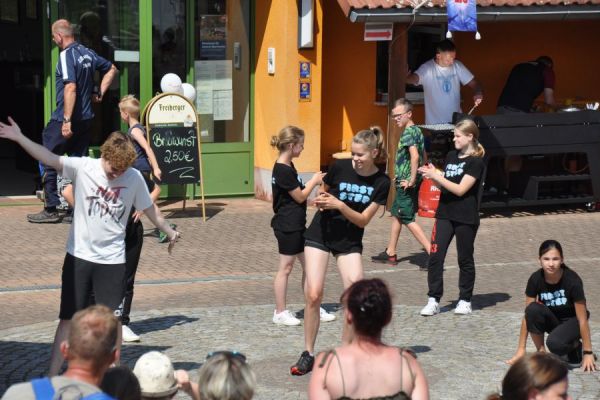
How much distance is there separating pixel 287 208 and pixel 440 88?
5987mm

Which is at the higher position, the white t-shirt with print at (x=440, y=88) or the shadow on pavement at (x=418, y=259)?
the white t-shirt with print at (x=440, y=88)

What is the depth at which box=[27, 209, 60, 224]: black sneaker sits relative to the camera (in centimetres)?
1338

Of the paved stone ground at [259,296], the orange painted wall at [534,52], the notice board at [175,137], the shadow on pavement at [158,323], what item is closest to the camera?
the paved stone ground at [259,296]

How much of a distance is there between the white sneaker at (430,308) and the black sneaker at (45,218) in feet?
17.3

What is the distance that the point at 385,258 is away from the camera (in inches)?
474

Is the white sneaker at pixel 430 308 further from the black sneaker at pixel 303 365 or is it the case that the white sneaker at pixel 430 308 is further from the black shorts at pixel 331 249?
the black sneaker at pixel 303 365

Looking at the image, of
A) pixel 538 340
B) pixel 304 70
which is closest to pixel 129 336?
pixel 538 340

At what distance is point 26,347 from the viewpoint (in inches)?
338

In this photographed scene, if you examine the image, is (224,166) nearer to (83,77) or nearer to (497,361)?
(83,77)

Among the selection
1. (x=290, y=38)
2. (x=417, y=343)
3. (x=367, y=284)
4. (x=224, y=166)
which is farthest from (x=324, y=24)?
(x=367, y=284)

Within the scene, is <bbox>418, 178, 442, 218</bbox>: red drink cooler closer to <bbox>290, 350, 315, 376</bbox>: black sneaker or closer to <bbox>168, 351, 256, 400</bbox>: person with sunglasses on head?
<bbox>290, 350, 315, 376</bbox>: black sneaker

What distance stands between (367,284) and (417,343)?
4.06 meters

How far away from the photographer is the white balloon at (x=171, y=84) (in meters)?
14.0

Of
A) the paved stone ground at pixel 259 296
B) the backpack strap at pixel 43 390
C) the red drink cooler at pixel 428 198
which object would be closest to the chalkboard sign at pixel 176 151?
the paved stone ground at pixel 259 296
